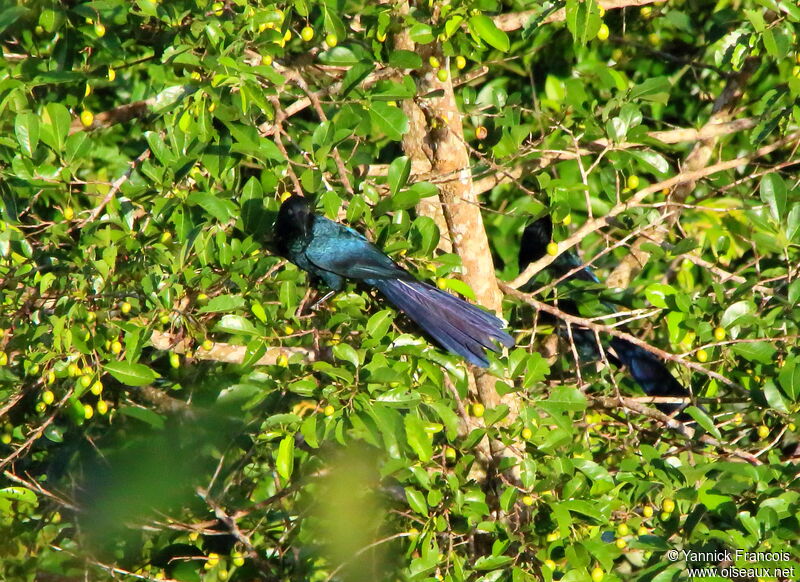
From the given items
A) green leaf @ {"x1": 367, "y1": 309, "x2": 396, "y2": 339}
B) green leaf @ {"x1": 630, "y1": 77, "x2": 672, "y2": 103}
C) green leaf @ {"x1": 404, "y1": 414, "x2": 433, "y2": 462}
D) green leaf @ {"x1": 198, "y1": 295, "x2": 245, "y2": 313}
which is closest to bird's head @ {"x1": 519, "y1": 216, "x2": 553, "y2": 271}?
green leaf @ {"x1": 630, "y1": 77, "x2": 672, "y2": 103}

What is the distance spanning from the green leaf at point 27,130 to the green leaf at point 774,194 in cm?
228

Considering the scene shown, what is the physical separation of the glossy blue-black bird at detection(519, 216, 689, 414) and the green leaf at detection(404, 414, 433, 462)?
132cm

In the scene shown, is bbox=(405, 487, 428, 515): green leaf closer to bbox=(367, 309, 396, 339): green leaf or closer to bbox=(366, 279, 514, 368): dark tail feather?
bbox=(367, 309, 396, 339): green leaf

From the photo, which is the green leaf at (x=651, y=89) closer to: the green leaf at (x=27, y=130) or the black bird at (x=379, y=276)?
the black bird at (x=379, y=276)

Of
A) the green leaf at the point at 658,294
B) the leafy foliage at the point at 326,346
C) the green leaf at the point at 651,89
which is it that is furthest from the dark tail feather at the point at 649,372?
the green leaf at the point at 651,89

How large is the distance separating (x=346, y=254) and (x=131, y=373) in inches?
45.4

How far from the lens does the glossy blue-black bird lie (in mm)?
4043

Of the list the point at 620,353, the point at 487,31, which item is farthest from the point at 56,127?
the point at 620,353

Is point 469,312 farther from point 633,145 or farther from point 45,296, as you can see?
point 45,296

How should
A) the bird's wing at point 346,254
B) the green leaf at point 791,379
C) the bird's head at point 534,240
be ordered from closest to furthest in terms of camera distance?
the green leaf at point 791,379, the bird's wing at point 346,254, the bird's head at point 534,240

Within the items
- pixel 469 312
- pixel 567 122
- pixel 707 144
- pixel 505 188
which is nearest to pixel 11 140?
pixel 469 312

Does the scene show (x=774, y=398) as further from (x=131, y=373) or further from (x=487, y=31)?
(x=131, y=373)

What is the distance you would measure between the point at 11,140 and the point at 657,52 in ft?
9.53

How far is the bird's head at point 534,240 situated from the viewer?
4914 mm
